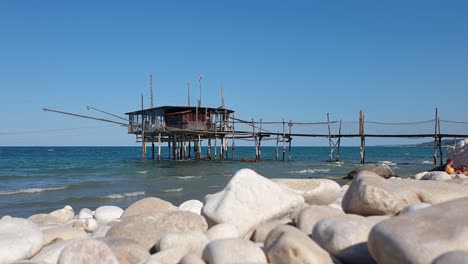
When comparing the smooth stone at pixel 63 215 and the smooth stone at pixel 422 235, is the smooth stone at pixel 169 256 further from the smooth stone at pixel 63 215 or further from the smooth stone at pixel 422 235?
the smooth stone at pixel 63 215

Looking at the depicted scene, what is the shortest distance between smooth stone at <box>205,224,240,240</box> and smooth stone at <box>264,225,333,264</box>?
851mm

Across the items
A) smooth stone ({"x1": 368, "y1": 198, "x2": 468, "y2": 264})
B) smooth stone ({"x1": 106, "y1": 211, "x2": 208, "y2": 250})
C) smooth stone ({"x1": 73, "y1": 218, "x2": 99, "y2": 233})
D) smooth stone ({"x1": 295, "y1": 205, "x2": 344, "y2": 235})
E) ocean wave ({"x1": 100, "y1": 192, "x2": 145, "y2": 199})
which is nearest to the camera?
smooth stone ({"x1": 368, "y1": 198, "x2": 468, "y2": 264})

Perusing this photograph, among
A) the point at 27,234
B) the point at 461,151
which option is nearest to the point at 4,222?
the point at 27,234

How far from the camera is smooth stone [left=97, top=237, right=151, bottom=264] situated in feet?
13.5

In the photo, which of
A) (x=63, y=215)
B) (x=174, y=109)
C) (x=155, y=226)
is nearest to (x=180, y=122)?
(x=174, y=109)

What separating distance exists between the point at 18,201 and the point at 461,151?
1869cm

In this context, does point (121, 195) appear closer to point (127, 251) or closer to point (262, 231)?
point (262, 231)

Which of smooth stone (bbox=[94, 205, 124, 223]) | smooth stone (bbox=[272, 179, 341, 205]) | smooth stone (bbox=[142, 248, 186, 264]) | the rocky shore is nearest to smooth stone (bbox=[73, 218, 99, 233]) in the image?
smooth stone (bbox=[94, 205, 124, 223])

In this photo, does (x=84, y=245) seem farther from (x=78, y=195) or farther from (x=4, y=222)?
(x=78, y=195)

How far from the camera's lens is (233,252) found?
3.73 m

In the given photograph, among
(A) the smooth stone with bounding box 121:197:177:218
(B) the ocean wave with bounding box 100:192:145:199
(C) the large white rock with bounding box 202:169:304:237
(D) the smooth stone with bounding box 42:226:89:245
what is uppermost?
(C) the large white rock with bounding box 202:169:304:237

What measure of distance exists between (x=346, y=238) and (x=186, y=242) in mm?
1451

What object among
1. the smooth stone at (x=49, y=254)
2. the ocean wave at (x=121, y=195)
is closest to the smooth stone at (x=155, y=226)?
the smooth stone at (x=49, y=254)

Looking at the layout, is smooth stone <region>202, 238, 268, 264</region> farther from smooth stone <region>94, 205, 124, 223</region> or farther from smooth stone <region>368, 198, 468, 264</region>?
smooth stone <region>94, 205, 124, 223</region>
